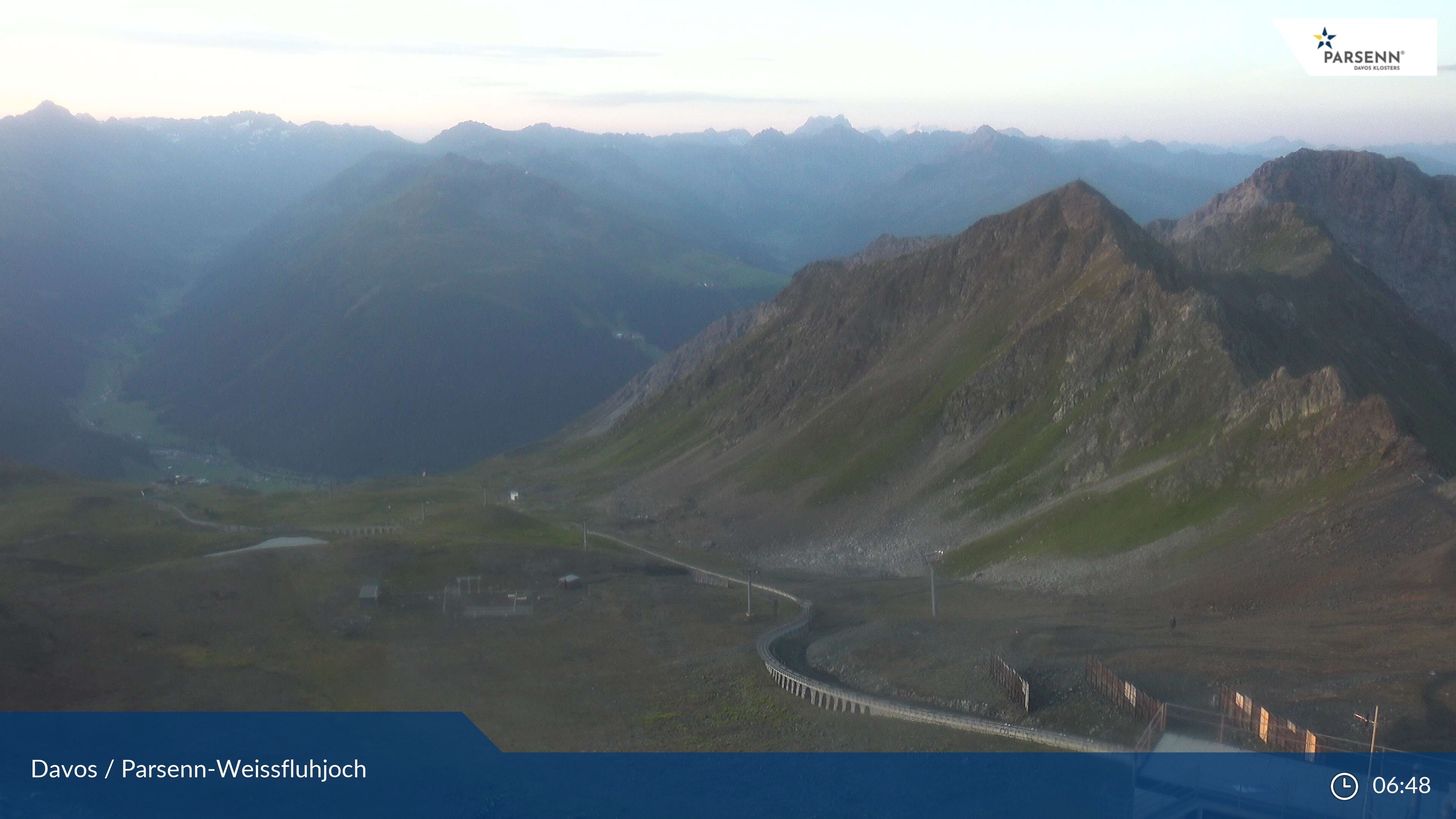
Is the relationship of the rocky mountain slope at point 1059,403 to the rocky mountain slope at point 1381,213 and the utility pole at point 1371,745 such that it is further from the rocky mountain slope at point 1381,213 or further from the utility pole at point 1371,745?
the utility pole at point 1371,745

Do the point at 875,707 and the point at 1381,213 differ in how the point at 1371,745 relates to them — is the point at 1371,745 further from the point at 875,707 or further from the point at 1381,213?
the point at 1381,213

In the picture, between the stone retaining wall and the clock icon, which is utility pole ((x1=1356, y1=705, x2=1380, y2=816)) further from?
the stone retaining wall

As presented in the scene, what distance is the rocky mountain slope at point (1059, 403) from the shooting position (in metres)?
86.6

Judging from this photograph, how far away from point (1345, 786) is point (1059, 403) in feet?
239

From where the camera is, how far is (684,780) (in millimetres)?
46062
